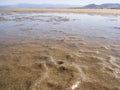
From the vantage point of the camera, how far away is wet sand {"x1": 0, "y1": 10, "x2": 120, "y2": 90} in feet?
15.3

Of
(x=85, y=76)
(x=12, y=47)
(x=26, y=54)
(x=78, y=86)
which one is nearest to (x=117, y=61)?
(x=85, y=76)

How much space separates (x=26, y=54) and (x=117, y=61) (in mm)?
3945

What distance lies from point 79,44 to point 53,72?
3.90 m

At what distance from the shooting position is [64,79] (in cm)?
496

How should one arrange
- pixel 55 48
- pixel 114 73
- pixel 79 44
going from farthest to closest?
1. pixel 79 44
2. pixel 55 48
3. pixel 114 73

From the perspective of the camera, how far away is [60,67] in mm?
5797

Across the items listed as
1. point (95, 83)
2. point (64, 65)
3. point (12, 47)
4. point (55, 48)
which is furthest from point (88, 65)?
point (12, 47)

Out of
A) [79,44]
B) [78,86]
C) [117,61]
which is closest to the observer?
[78,86]

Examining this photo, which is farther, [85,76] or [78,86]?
[85,76]

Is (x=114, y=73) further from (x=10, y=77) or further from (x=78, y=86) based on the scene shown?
(x=10, y=77)

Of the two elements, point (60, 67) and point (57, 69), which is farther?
point (60, 67)

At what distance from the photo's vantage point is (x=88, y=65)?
6070mm

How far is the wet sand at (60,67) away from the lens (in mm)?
4672

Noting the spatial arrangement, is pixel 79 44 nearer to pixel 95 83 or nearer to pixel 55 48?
pixel 55 48
